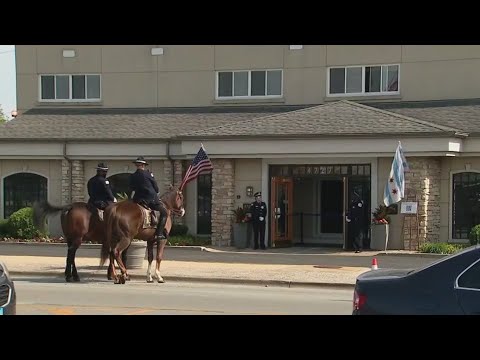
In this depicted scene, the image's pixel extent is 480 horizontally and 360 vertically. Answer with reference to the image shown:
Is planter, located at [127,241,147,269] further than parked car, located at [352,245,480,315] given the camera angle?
Yes

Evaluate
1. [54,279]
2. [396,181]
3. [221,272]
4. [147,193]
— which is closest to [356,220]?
[396,181]

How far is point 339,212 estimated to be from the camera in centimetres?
2623

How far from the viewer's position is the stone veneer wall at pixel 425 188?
22.2 m

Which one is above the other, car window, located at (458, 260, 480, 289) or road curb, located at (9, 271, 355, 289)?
car window, located at (458, 260, 480, 289)

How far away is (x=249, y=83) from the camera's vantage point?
27.8 meters

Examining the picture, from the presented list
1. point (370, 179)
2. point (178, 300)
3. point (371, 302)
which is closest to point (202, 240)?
point (370, 179)

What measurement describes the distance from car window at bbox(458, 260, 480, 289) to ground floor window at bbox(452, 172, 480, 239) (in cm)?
1747

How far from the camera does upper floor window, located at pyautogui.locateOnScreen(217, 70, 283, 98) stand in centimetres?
2758

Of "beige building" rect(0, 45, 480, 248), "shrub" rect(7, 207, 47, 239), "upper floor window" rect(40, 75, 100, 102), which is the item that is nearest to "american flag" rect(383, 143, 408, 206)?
"beige building" rect(0, 45, 480, 248)

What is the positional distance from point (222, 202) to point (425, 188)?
22.5 ft

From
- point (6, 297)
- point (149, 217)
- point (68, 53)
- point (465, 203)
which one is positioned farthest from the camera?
point (68, 53)

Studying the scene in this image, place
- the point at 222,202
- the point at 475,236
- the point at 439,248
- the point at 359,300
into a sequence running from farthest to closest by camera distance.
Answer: the point at 222,202
the point at 475,236
the point at 439,248
the point at 359,300

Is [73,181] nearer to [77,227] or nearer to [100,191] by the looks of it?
[77,227]

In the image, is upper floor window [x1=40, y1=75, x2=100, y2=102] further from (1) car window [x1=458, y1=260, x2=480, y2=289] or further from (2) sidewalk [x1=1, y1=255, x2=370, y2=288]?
(1) car window [x1=458, y1=260, x2=480, y2=289]
